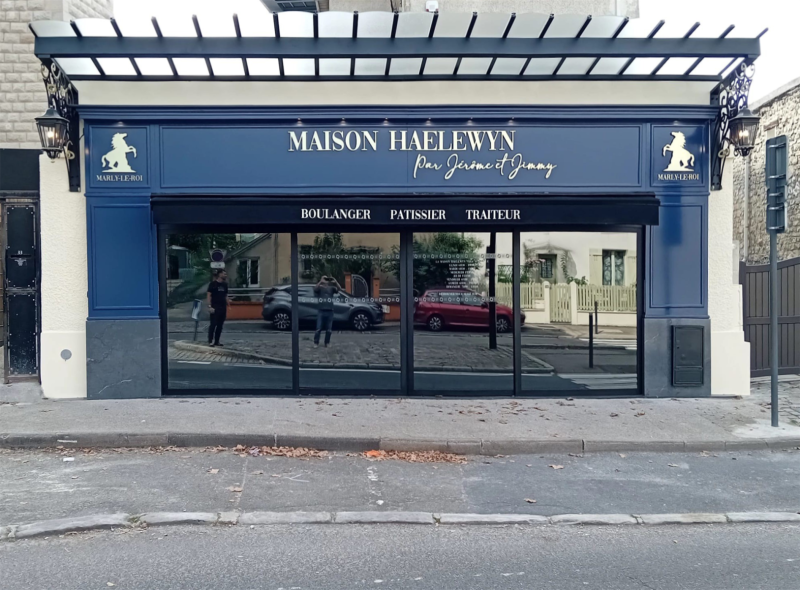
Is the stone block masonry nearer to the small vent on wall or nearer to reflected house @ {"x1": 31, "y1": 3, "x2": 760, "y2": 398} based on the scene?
reflected house @ {"x1": 31, "y1": 3, "x2": 760, "y2": 398}

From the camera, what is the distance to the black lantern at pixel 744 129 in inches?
356

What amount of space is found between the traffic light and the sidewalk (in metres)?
2.57

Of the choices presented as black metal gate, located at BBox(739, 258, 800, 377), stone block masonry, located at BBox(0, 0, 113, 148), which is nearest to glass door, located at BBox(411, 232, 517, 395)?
black metal gate, located at BBox(739, 258, 800, 377)

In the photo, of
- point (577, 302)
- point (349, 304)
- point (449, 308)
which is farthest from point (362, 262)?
point (577, 302)

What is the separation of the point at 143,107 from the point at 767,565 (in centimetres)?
922

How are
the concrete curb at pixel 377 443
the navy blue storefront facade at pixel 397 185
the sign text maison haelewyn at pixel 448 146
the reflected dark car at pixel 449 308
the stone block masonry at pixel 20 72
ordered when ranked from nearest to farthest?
1. the concrete curb at pixel 377 443
2. the navy blue storefront facade at pixel 397 185
3. the sign text maison haelewyn at pixel 448 146
4. the reflected dark car at pixel 449 308
5. the stone block masonry at pixel 20 72

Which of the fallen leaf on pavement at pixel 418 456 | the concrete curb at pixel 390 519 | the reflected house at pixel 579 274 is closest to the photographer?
the concrete curb at pixel 390 519

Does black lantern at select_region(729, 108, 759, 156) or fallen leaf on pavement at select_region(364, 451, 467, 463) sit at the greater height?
black lantern at select_region(729, 108, 759, 156)

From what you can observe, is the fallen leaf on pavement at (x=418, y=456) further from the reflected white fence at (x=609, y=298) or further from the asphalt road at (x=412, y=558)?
the reflected white fence at (x=609, y=298)

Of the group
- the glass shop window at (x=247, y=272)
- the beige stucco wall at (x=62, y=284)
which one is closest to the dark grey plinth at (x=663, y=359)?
the glass shop window at (x=247, y=272)

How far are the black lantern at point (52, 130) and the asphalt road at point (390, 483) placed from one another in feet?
13.2

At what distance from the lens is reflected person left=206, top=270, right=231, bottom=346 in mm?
10031

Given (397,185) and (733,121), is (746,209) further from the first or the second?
(397,185)

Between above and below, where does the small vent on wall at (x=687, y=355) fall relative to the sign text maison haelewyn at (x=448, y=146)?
below
